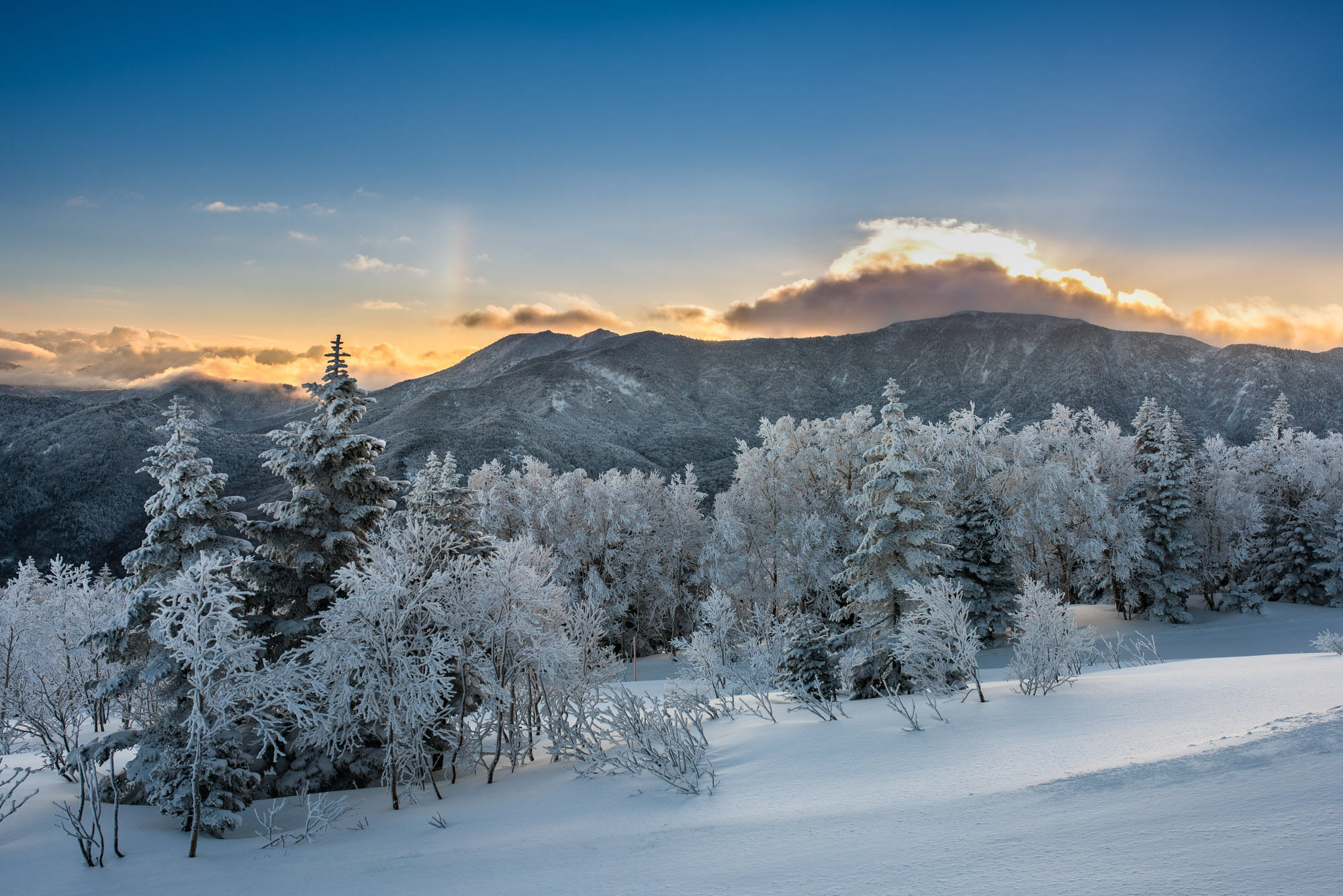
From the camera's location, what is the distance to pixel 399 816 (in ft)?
43.3

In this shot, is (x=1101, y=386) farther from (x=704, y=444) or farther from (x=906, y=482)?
(x=906, y=482)

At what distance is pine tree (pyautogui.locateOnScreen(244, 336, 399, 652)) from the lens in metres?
16.1

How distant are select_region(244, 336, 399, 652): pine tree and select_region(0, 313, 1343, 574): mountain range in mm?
55886

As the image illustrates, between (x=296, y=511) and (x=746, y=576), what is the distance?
2005cm

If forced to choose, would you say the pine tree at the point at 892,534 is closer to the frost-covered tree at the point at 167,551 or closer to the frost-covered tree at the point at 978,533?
the frost-covered tree at the point at 978,533

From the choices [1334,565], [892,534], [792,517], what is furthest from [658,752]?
[1334,565]

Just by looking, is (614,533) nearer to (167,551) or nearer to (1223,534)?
(167,551)

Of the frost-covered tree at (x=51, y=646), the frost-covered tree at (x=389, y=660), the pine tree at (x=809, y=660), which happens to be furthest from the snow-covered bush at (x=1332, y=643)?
the frost-covered tree at (x=51, y=646)

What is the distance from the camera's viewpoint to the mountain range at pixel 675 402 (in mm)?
87938

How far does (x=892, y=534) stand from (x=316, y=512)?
611 inches

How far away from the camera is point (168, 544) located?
15.1 m

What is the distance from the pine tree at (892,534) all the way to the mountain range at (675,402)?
50.5 m

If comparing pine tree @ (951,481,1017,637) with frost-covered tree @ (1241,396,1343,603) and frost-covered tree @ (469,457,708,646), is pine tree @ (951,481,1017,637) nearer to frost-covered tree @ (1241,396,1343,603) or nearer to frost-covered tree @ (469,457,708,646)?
frost-covered tree @ (469,457,708,646)

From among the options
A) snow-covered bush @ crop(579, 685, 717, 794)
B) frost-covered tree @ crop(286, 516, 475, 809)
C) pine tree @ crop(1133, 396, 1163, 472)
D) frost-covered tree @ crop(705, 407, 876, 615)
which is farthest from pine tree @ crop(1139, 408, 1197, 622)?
frost-covered tree @ crop(286, 516, 475, 809)
